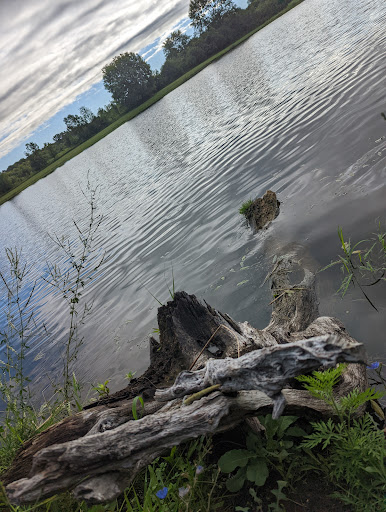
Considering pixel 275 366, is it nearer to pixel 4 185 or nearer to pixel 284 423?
pixel 284 423

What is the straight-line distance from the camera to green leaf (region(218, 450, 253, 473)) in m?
2.48

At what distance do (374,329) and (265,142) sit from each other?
35.7 ft

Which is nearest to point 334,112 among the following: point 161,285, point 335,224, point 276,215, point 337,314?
point 276,215

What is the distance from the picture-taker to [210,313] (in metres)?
4.05

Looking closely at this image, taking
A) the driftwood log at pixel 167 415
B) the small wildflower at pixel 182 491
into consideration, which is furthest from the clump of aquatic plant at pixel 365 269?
the small wildflower at pixel 182 491

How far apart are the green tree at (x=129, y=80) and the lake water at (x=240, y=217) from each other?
3665 inches

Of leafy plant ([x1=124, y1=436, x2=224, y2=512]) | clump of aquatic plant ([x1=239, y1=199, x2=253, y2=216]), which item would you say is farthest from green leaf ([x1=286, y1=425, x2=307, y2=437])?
clump of aquatic plant ([x1=239, y1=199, x2=253, y2=216])

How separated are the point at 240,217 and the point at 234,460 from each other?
7345 mm

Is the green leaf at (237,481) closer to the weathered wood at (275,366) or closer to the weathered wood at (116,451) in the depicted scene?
the weathered wood at (116,451)

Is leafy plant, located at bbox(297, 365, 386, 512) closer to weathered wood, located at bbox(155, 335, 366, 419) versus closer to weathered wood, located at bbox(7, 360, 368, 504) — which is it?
weathered wood, located at bbox(155, 335, 366, 419)

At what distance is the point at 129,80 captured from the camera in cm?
10838

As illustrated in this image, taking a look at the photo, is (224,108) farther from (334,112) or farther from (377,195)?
(377,195)

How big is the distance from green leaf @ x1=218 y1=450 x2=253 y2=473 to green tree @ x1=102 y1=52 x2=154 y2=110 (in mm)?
111932

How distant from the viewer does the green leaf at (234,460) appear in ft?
8.14
